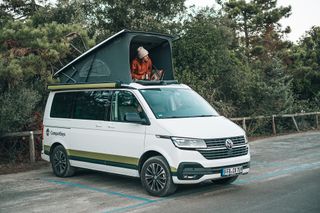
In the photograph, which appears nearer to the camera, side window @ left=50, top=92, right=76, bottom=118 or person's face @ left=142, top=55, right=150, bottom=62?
side window @ left=50, top=92, right=76, bottom=118

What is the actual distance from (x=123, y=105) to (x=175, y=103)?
1044 millimetres

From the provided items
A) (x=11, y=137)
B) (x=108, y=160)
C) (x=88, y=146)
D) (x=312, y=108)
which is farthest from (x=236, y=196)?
(x=312, y=108)

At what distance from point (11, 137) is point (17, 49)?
2.53 metres

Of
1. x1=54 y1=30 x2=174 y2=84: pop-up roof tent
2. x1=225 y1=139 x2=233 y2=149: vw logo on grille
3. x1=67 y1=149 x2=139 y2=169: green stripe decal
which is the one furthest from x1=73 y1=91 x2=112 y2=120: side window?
x1=225 y1=139 x2=233 y2=149: vw logo on grille

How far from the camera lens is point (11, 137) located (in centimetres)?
1258

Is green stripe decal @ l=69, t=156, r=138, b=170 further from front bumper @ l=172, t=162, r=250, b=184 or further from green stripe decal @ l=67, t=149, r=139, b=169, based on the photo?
front bumper @ l=172, t=162, r=250, b=184

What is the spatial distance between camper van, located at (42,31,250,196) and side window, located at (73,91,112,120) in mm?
21

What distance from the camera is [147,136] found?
8047mm

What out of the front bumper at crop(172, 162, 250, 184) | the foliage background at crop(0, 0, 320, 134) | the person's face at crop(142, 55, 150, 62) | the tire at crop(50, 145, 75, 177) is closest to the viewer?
the front bumper at crop(172, 162, 250, 184)

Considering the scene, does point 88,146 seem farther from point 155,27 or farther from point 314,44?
point 314,44

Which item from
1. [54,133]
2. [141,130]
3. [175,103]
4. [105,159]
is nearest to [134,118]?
[141,130]

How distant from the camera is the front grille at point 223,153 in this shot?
751 cm

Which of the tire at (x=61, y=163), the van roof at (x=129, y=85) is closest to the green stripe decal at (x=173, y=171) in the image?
the van roof at (x=129, y=85)

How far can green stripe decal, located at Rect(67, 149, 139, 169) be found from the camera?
8351 mm
